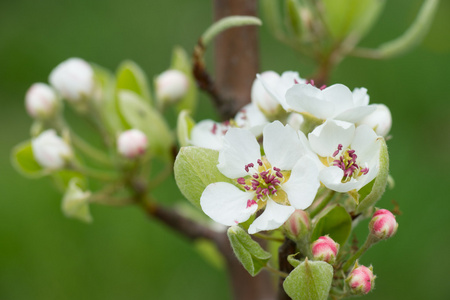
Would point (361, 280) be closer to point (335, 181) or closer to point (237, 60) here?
point (335, 181)

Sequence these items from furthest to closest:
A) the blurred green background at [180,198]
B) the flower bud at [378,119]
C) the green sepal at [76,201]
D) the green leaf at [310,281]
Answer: the blurred green background at [180,198], the green sepal at [76,201], the flower bud at [378,119], the green leaf at [310,281]

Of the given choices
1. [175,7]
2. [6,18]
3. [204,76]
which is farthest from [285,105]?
[6,18]

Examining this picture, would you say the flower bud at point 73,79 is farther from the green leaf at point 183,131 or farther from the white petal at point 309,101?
the white petal at point 309,101

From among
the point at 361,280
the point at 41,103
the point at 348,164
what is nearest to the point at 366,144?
the point at 348,164

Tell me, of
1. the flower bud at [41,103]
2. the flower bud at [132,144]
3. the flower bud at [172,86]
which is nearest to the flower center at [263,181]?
the flower bud at [132,144]

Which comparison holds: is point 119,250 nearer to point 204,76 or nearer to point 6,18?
point 204,76

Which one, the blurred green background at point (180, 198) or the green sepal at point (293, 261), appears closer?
the green sepal at point (293, 261)

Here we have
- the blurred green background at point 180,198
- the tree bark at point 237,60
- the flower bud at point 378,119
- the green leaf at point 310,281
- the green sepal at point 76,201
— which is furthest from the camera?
the blurred green background at point 180,198

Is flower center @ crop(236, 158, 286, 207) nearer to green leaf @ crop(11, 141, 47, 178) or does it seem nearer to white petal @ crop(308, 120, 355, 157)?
white petal @ crop(308, 120, 355, 157)
